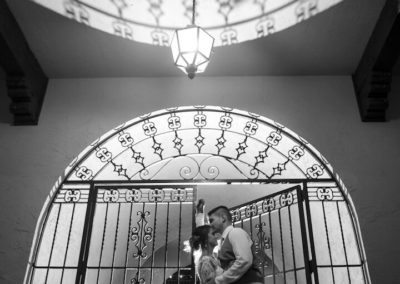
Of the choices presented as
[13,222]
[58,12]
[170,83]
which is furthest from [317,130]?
[13,222]

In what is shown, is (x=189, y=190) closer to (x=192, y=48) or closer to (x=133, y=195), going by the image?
(x=133, y=195)

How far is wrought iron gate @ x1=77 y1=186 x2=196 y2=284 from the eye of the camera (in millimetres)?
3816

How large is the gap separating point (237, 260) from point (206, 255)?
0.25 metres

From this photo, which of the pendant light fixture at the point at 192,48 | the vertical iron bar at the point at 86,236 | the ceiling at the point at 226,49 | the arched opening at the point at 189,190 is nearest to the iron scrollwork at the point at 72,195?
the arched opening at the point at 189,190

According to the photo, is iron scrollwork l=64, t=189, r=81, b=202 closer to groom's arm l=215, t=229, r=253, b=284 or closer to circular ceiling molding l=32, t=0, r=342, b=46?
circular ceiling molding l=32, t=0, r=342, b=46

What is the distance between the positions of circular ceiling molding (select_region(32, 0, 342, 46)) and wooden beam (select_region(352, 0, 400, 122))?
58 cm

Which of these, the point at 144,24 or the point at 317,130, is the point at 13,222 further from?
the point at 317,130

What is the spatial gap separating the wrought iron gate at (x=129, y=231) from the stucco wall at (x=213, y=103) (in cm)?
60

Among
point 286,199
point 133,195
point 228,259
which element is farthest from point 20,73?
point 286,199

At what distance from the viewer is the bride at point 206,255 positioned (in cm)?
249

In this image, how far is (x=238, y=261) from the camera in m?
2.43

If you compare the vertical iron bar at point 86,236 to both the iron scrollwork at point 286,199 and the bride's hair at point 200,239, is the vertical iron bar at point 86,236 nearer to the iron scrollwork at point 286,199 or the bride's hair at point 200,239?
the bride's hair at point 200,239

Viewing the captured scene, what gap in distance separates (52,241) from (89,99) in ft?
5.31

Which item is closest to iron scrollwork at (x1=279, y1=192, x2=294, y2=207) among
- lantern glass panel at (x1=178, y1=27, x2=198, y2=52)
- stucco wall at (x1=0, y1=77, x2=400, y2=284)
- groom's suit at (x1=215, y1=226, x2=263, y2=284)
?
stucco wall at (x1=0, y1=77, x2=400, y2=284)
